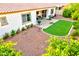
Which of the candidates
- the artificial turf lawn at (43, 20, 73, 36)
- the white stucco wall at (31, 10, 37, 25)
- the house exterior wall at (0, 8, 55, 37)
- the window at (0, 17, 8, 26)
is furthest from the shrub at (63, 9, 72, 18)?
the window at (0, 17, 8, 26)

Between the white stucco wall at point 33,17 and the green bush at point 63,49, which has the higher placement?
the green bush at point 63,49

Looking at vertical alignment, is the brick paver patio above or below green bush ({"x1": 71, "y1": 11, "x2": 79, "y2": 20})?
below

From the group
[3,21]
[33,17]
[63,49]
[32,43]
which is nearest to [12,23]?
[3,21]

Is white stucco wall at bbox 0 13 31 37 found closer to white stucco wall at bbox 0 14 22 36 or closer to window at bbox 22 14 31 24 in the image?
white stucco wall at bbox 0 14 22 36

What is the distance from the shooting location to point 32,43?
39.3ft

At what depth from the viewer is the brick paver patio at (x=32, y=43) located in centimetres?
1034

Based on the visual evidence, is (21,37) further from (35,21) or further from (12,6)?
(35,21)

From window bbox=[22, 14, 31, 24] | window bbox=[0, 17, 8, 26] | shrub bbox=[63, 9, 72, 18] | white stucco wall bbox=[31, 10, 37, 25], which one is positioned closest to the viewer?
window bbox=[0, 17, 8, 26]

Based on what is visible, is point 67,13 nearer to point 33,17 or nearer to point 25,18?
point 33,17

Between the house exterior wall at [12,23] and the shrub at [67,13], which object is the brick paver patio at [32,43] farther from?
the shrub at [67,13]

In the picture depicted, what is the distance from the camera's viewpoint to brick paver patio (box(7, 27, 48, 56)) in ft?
33.9

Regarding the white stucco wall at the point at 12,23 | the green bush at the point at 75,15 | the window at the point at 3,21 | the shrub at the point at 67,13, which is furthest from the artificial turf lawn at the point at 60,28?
the window at the point at 3,21

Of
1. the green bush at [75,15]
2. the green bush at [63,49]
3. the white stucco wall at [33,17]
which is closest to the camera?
the green bush at [63,49]

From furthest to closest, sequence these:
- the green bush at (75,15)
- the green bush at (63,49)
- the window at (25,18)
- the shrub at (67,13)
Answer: the shrub at (67,13), the window at (25,18), the green bush at (75,15), the green bush at (63,49)
